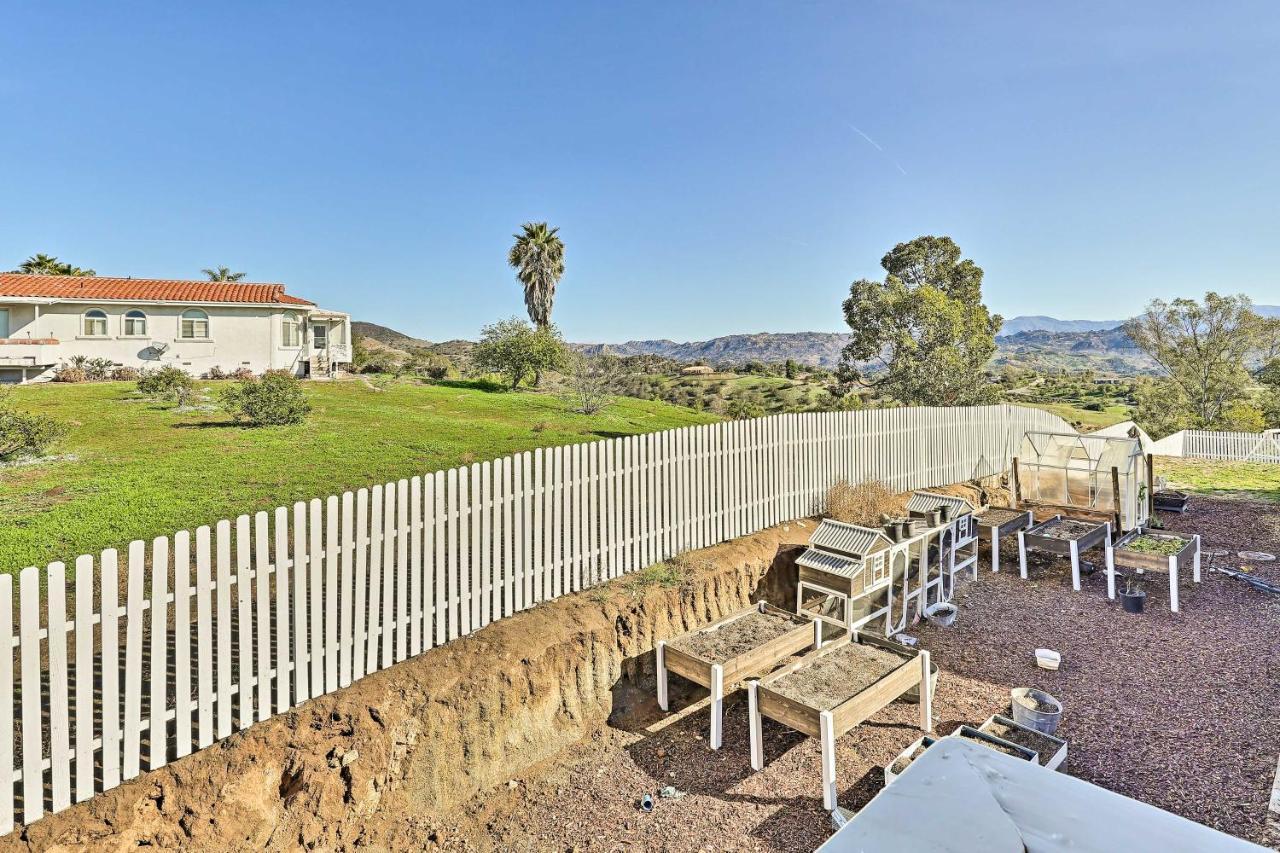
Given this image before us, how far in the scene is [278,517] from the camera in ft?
11.9

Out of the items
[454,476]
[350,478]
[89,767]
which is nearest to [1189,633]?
[454,476]

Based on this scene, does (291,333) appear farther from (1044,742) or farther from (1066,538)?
(1044,742)

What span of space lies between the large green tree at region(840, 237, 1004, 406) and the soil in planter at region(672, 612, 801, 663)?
1503cm

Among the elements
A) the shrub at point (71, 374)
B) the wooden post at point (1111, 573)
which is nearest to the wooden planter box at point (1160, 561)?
the wooden post at point (1111, 573)

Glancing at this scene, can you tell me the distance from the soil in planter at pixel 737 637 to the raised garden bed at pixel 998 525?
15.5ft

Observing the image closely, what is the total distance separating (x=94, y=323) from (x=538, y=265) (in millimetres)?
18508

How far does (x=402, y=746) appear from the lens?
384 cm

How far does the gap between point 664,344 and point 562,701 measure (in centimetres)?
13949

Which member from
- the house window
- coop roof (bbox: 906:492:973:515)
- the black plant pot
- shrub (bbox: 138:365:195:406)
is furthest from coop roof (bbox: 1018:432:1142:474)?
the house window

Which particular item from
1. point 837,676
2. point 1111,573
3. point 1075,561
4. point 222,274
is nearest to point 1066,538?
point 1075,561

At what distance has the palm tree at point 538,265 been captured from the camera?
32.1 meters

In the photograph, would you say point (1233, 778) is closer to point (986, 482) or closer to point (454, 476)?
point (454, 476)

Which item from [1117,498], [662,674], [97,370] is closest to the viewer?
[662,674]

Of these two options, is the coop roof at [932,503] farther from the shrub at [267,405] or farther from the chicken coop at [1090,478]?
the shrub at [267,405]
